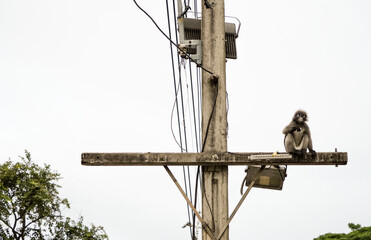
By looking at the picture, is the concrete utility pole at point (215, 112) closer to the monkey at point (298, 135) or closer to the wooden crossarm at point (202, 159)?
the wooden crossarm at point (202, 159)

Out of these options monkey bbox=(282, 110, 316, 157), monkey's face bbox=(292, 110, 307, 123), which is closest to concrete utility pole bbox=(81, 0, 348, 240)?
monkey bbox=(282, 110, 316, 157)

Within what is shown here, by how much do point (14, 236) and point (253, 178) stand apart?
14.0 meters

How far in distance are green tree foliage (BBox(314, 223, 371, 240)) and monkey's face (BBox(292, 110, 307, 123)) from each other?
1796 centimetres

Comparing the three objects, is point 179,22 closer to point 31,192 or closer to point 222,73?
point 222,73

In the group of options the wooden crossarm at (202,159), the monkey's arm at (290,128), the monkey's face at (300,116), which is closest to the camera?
the wooden crossarm at (202,159)

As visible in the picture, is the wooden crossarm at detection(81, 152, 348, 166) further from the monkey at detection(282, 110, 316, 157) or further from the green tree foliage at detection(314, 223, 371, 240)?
the green tree foliage at detection(314, 223, 371, 240)

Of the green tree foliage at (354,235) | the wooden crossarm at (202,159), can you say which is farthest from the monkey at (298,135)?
the green tree foliage at (354,235)

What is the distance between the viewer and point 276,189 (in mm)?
7605

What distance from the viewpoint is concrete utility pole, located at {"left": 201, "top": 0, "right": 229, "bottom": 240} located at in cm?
696

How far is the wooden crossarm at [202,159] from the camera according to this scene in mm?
6883

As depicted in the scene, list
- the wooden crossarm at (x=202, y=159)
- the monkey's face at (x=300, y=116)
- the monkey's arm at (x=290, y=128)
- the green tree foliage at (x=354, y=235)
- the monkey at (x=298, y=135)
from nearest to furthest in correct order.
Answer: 1. the wooden crossarm at (x=202, y=159)
2. the monkey at (x=298, y=135)
3. the monkey's arm at (x=290, y=128)
4. the monkey's face at (x=300, y=116)
5. the green tree foliage at (x=354, y=235)

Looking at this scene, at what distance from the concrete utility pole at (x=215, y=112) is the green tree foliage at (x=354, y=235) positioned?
19611 mm

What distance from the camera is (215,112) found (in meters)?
7.34

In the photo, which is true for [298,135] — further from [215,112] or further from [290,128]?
[215,112]
